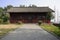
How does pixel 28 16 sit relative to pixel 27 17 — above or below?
above

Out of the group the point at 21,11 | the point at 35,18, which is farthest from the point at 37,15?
the point at 21,11

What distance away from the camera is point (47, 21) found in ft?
172

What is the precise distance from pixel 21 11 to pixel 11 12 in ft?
9.50

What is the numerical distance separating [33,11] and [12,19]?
634cm

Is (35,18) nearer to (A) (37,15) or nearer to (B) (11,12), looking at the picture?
(A) (37,15)

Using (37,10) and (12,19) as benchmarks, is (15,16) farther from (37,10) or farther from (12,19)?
(37,10)

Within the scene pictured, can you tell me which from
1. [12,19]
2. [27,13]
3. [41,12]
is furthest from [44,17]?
[12,19]

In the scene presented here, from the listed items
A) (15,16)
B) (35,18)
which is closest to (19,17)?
(15,16)

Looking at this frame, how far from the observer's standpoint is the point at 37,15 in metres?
54.2

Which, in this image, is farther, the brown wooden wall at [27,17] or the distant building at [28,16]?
the brown wooden wall at [27,17]

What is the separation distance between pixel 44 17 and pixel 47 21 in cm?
170

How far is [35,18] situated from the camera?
54281mm

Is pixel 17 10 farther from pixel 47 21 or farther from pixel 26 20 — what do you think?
pixel 47 21

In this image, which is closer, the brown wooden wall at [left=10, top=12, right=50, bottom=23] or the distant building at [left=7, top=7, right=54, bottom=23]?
the distant building at [left=7, top=7, right=54, bottom=23]
